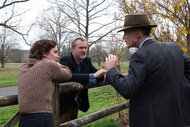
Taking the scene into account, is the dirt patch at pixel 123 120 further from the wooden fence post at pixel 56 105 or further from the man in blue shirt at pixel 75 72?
the wooden fence post at pixel 56 105

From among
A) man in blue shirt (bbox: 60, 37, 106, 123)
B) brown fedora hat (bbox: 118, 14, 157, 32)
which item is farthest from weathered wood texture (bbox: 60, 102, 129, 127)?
brown fedora hat (bbox: 118, 14, 157, 32)

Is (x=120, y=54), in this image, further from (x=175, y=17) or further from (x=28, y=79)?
(x=28, y=79)

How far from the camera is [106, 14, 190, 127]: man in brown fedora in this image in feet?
5.21

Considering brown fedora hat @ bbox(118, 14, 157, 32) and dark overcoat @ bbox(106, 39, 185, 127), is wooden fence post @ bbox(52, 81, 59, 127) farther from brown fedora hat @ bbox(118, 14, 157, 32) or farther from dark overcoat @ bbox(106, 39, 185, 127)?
brown fedora hat @ bbox(118, 14, 157, 32)

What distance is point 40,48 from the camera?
1903 millimetres

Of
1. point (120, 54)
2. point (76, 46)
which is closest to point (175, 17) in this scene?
point (120, 54)

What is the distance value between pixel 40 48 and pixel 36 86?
0.44 m

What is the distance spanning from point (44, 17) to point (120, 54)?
64.5 ft

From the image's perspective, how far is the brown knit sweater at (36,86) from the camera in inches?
64.4

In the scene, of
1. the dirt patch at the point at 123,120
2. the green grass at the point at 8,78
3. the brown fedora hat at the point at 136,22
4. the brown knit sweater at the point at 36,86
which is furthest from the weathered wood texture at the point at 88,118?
the green grass at the point at 8,78

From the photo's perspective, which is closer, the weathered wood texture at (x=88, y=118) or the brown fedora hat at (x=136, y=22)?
the brown fedora hat at (x=136, y=22)

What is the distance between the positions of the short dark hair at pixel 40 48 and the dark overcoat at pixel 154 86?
2.44 ft

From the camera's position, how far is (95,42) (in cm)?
1836

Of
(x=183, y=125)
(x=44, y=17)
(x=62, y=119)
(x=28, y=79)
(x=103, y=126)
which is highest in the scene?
(x=44, y=17)
